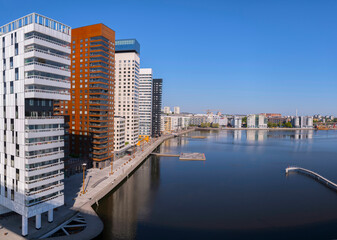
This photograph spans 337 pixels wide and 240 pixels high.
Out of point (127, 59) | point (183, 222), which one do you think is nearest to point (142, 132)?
point (127, 59)

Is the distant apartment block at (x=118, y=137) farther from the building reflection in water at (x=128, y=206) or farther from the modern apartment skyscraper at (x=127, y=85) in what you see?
the building reflection in water at (x=128, y=206)

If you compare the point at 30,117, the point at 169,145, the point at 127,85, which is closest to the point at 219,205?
the point at 30,117

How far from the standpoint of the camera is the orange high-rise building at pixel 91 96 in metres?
62.1

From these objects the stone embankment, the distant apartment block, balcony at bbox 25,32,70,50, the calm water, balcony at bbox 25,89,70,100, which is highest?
balcony at bbox 25,32,70,50

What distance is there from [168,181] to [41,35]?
150ft

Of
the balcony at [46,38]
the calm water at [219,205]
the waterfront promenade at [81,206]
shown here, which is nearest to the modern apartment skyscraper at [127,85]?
the calm water at [219,205]

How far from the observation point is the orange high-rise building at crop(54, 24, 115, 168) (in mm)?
62094

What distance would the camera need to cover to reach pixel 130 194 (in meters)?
50.3

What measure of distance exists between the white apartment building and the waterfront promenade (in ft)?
4.97

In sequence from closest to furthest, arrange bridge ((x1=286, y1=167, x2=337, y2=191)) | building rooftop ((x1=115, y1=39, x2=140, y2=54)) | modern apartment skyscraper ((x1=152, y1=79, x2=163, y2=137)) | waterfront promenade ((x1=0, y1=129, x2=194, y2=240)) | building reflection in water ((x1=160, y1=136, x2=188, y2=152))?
waterfront promenade ((x1=0, y1=129, x2=194, y2=240)) → bridge ((x1=286, y1=167, x2=337, y2=191)) → building rooftop ((x1=115, y1=39, x2=140, y2=54)) → building reflection in water ((x1=160, y1=136, x2=188, y2=152)) → modern apartment skyscraper ((x1=152, y1=79, x2=163, y2=137))

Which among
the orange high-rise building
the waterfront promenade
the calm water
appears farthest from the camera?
the orange high-rise building

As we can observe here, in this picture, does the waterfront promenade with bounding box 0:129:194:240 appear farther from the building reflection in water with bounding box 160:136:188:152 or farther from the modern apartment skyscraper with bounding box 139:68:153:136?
the modern apartment skyscraper with bounding box 139:68:153:136

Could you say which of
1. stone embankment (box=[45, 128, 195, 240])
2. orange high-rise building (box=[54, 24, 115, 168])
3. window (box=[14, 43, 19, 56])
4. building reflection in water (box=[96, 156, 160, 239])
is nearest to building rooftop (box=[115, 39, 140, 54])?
orange high-rise building (box=[54, 24, 115, 168])

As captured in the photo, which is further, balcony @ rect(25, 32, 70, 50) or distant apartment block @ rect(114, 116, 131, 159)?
distant apartment block @ rect(114, 116, 131, 159)
